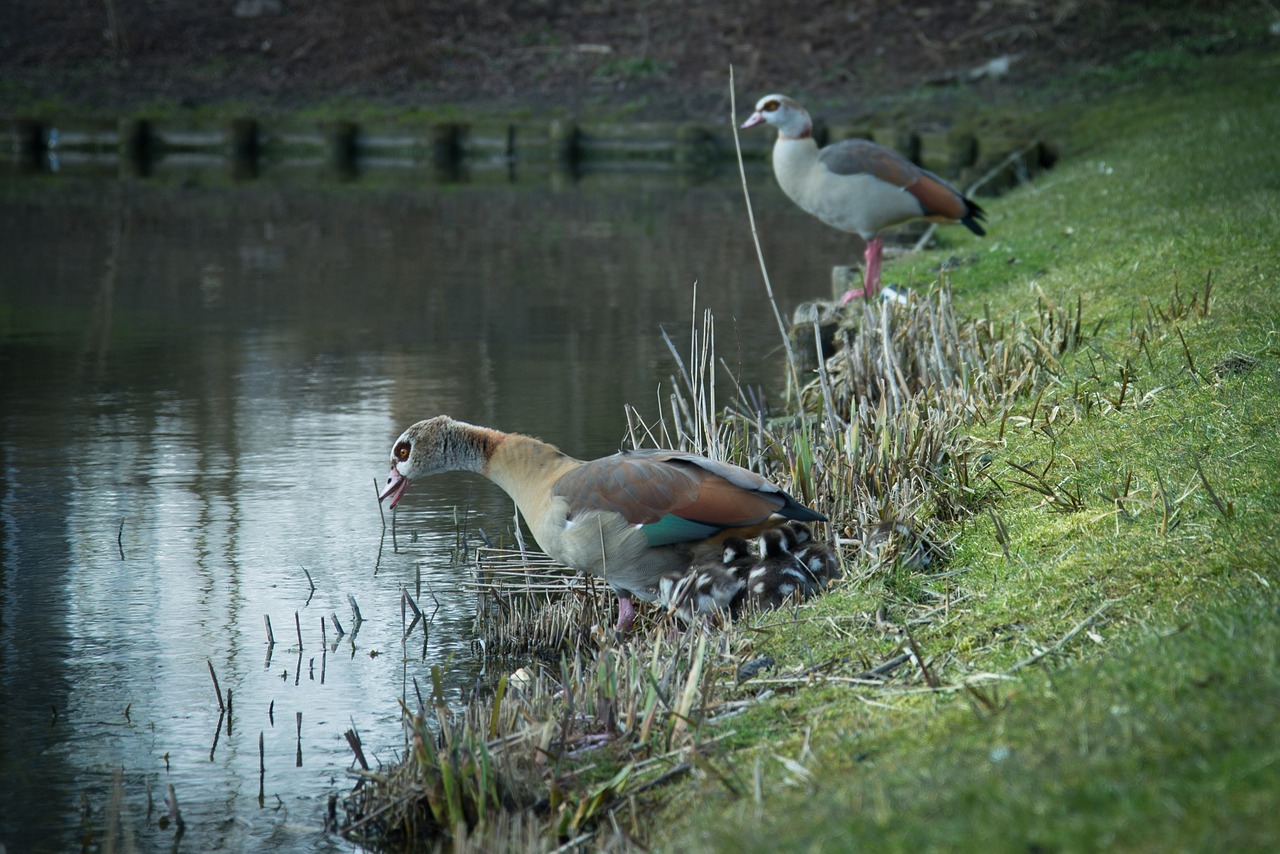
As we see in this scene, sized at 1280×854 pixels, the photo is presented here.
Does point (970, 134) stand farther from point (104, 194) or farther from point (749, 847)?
point (749, 847)

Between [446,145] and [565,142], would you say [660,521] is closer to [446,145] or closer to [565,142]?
[565,142]

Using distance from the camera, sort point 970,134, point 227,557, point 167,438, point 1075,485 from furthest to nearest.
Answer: point 970,134 < point 167,438 < point 227,557 < point 1075,485

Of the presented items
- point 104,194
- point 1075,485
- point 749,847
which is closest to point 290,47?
point 104,194

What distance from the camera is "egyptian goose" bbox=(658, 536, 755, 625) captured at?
16.9 feet

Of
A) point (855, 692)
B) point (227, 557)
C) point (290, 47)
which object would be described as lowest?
point (227, 557)

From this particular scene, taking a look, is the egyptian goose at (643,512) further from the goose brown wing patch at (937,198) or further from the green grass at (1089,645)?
the goose brown wing patch at (937,198)

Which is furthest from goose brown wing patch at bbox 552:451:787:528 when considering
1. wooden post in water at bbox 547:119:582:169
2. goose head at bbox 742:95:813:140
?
wooden post in water at bbox 547:119:582:169

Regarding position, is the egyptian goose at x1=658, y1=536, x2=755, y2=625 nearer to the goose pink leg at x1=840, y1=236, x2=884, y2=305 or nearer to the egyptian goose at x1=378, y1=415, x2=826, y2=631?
the egyptian goose at x1=378, y1=415, x2=826, y2=631

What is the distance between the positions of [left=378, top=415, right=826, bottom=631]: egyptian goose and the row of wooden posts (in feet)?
58.1

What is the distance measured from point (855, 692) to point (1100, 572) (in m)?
0.91

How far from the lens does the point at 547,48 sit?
28.2 m

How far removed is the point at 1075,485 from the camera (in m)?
5.22

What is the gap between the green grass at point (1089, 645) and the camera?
2.83 metres

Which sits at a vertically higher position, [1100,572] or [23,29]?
[23,29]
